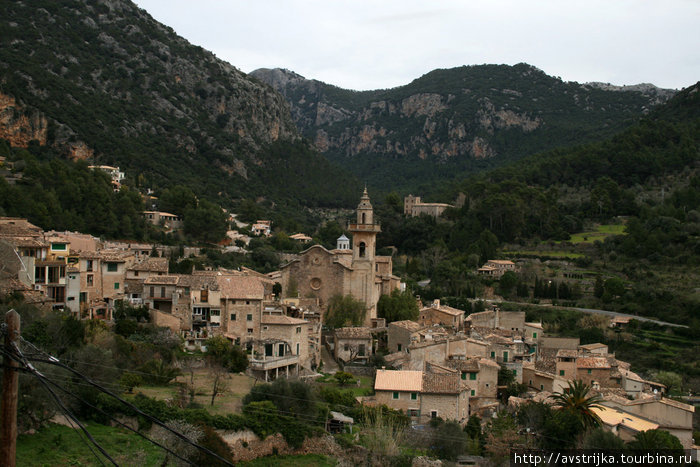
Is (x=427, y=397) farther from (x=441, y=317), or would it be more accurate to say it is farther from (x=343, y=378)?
(x=441, y=317)

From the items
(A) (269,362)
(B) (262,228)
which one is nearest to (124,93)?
(B) (262,228)

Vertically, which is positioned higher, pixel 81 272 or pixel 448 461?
pixel 81 272

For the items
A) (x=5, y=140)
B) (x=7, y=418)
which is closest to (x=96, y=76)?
(x=5, y=140)

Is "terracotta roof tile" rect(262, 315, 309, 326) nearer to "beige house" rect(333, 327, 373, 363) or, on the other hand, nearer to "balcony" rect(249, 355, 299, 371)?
"balcony" rect(249, 355, 299, 371)

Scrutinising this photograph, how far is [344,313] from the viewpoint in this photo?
38.1 metres

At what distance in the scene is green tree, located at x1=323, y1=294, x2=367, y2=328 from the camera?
38.0 metres

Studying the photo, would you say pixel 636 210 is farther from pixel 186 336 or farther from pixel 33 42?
pixel 33 42

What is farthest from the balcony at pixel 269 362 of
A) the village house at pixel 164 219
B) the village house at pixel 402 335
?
the village house at pixel 164 219

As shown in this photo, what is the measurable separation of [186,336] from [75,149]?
5037 cm

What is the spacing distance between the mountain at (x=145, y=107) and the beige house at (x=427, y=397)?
5308 centimetres

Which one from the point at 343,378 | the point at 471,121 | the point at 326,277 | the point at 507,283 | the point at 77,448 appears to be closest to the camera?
the point at 77,448

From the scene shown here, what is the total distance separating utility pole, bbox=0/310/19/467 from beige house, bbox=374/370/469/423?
19.9 m

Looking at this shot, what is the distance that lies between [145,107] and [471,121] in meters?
91.2

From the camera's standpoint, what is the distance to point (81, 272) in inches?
1210
